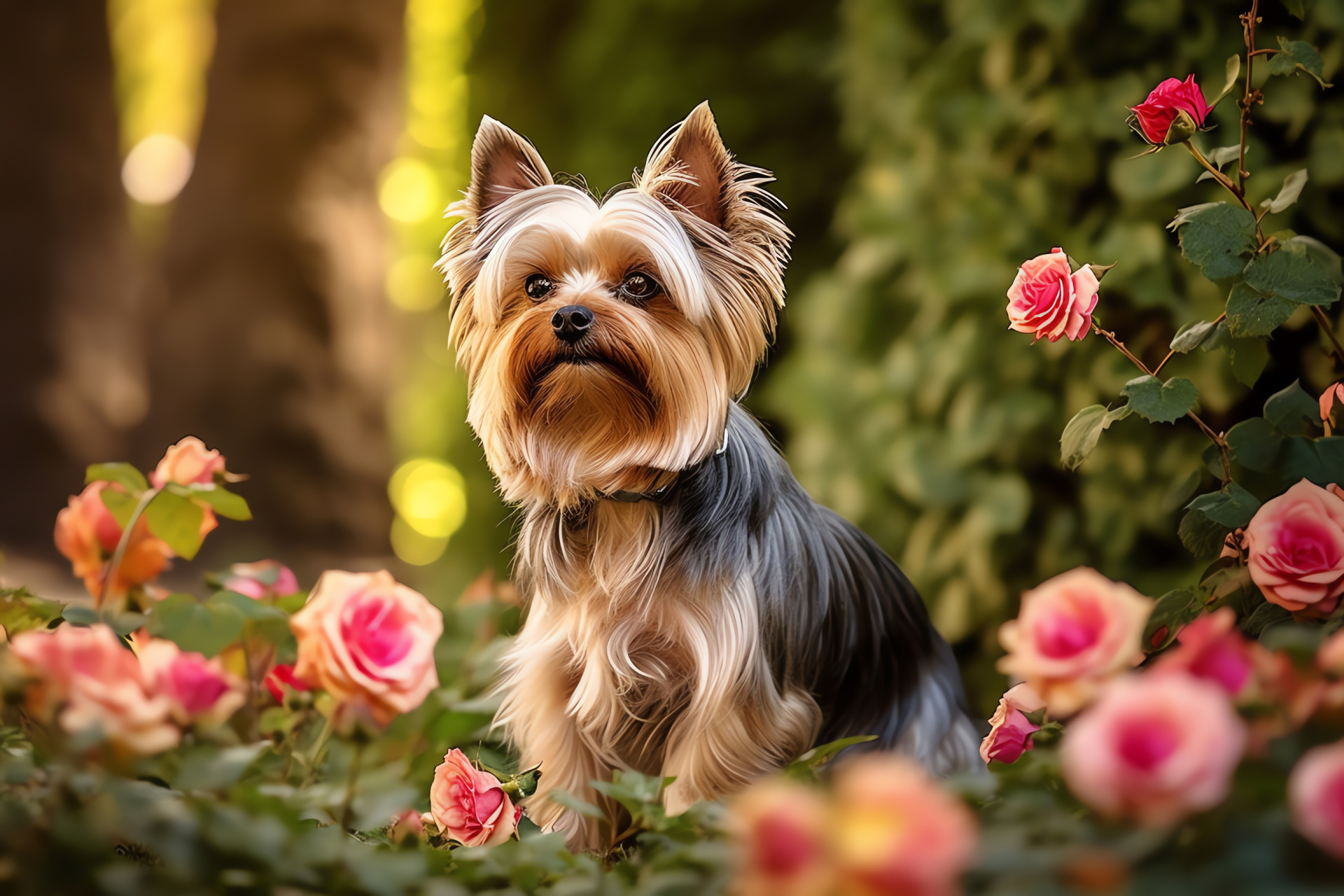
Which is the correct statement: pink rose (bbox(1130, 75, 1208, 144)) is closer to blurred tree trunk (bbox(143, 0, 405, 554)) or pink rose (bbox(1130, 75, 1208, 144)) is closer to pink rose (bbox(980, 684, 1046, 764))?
pink rose (bbox(980, 684, 1046, 764))

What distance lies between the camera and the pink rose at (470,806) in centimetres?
181

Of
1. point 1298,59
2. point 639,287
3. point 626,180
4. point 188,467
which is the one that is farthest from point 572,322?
point 626,180

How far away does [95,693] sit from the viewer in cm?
121

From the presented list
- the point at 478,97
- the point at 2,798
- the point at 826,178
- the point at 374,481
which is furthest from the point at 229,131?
the point at 2,798

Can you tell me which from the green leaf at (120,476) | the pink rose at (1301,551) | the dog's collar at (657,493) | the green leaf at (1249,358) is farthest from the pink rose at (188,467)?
the green leaf at (1249,358)

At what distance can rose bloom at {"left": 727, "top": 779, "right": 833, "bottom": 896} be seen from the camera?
2.95 feet

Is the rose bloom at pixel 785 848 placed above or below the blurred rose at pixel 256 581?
above

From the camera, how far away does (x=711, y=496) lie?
229cm

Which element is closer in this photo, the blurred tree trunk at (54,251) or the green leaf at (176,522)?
the green leaf at (176,522)

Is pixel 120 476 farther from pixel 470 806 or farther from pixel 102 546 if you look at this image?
pixel 470 806

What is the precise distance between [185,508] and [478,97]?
12.9ft

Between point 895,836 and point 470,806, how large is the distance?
114 cm

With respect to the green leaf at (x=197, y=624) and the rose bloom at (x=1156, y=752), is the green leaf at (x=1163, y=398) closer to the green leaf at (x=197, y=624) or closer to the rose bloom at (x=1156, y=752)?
the rose bloom at (x=1156, y=752)

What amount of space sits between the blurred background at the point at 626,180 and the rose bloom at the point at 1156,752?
1341mm
